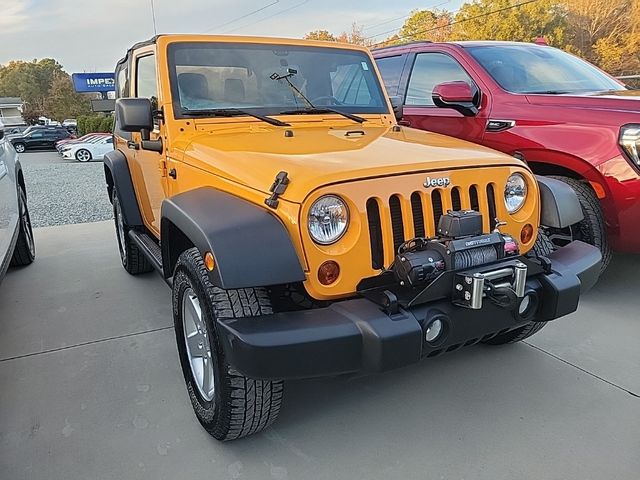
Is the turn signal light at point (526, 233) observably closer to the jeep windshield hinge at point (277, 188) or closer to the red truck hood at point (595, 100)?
the jeep windshield hinge at point (277, 188)

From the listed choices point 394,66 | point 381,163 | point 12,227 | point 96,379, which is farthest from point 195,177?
point 394,66

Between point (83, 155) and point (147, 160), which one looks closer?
point (147, 160)

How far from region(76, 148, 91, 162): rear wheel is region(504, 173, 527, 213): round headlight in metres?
22.3

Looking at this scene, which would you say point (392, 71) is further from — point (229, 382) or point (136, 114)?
point (229, 382)

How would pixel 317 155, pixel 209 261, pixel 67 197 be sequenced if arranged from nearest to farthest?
pixel 209 261, pixel 317 155, pixel 67 197

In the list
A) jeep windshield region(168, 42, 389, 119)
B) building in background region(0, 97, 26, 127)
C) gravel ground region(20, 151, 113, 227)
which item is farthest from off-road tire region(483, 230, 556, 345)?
Answer: building in background region(0, 97, 26, 127)

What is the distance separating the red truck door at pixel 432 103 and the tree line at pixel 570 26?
94.3ft

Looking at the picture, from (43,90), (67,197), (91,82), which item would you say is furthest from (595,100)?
(43,90)

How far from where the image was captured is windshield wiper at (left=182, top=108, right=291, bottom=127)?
306 cm

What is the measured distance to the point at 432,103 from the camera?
15.9 ft

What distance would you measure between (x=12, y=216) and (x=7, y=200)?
175mm

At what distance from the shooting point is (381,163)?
2207mm

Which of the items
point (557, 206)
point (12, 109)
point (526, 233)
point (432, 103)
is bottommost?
point (12, 109)

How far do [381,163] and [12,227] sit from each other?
3110 mm
